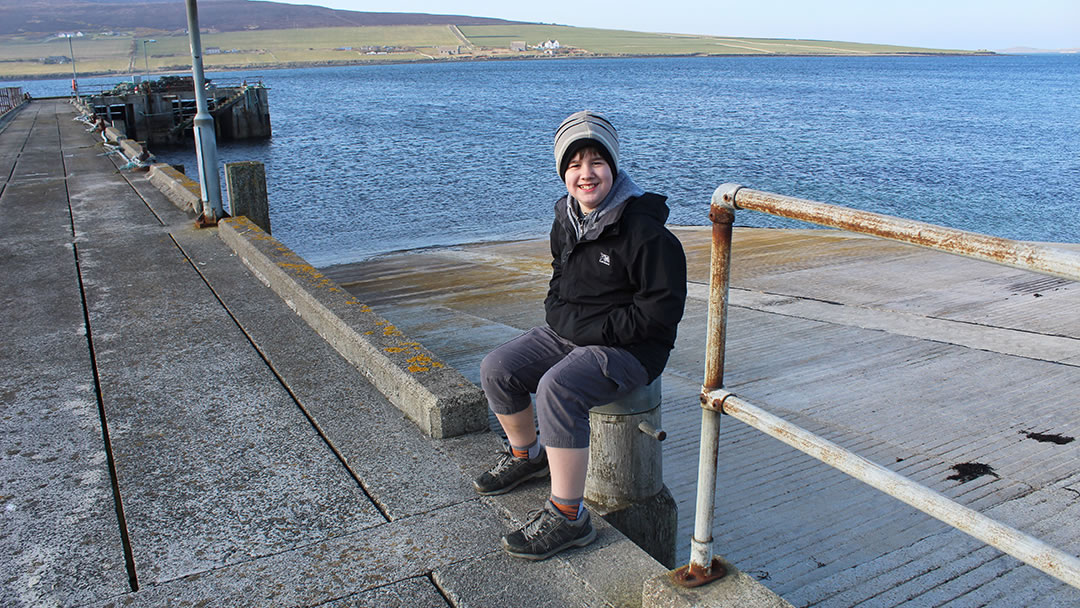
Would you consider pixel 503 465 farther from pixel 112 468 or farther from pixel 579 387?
pixel 112 468

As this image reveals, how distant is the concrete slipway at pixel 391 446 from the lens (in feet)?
8.48

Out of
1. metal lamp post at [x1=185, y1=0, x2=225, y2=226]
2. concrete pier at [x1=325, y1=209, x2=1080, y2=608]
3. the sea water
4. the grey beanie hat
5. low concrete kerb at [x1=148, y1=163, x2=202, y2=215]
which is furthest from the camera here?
the sea water

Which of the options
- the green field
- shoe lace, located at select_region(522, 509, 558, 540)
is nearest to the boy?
shoe lace, located at select_region(522, 509, 558, 540)

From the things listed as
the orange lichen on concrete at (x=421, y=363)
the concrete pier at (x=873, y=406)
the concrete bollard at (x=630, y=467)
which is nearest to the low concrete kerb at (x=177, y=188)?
the concrete pier at (x=873, y=406)

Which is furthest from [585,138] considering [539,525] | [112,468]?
[112,468]

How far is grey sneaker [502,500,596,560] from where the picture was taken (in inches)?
101

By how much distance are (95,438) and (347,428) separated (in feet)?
3.43

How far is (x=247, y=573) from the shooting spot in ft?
8.34

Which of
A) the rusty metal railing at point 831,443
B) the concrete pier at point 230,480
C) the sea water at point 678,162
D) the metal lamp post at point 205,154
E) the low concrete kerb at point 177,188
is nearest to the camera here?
the rusty metal railing at point 831,443

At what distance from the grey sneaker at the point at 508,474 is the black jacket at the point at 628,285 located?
50cm

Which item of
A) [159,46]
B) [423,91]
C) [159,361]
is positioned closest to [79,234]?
[159,361]

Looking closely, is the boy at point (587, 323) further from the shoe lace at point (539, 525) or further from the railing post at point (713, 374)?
the railing post at point (713, 374)

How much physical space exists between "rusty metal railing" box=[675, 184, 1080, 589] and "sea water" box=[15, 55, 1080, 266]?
541 inches

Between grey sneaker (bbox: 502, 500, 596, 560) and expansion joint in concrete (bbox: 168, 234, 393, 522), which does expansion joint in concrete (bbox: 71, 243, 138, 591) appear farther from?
grey sneaker (bbox: 502, 500, 596, 560)
